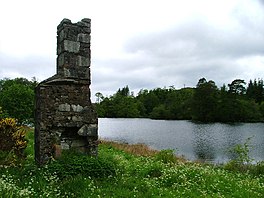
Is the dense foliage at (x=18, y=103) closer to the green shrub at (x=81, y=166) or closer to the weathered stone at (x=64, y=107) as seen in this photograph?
the weathered stone at (x=64, y=107)

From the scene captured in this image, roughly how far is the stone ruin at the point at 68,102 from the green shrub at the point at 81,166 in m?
0.54

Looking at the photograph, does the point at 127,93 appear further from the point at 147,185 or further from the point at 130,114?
the point at 147,185

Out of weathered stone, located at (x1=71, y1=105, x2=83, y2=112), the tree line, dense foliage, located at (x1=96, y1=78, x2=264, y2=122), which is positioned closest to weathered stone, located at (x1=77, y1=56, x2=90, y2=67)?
weathered stone, located at (x1=71, y1=105, x2=83, y2=112)

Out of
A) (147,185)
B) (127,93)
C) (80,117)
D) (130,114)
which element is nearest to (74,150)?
(80,117)

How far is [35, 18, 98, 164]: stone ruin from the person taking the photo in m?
10.1

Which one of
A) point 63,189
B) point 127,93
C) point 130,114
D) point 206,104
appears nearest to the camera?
point 63,189

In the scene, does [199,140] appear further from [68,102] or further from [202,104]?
[202,104]

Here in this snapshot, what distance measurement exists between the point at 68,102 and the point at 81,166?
2.26 m

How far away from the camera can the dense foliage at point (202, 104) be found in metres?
95.3

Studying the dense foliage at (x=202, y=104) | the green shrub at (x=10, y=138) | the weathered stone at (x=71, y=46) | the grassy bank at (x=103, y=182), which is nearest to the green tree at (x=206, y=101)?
the dense foliage at (x=202, y=104)

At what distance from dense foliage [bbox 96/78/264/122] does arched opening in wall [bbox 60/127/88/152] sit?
3466 inches

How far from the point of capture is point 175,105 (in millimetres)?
116062

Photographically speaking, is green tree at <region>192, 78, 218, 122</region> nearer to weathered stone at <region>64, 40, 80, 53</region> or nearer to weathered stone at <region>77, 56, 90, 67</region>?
weathered stone at <region>77, 56, 90, 67</region>

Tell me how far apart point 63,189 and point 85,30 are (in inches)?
216
